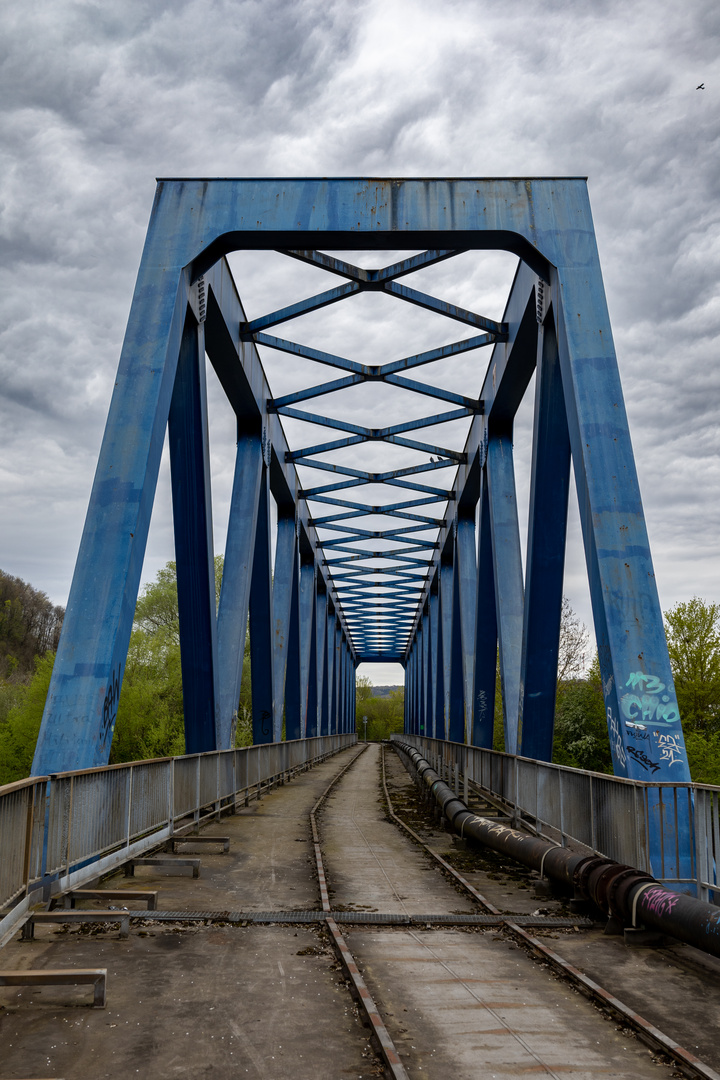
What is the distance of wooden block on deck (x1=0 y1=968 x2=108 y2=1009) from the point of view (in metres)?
4.47

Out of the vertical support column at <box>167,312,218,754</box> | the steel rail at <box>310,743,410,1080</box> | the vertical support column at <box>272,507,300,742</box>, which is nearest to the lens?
the steel rail at <box>310,743,410,1080</box>

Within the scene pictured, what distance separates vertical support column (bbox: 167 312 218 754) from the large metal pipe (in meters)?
6.08

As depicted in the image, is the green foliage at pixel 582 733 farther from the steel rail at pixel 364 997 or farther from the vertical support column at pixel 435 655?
the steel rail at pixel 364 997

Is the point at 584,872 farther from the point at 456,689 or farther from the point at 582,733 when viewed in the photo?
the point at 582,733

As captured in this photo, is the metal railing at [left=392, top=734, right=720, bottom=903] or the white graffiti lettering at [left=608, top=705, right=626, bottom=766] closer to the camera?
the metal railing at [left=392, top=734, right=720, bottom=903]

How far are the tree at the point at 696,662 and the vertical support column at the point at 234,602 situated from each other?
2015 centimetres

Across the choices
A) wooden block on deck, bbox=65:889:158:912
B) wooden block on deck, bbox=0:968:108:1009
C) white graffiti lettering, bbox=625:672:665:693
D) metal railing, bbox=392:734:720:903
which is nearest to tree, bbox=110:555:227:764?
metal railing, bbox=392:734:720:903

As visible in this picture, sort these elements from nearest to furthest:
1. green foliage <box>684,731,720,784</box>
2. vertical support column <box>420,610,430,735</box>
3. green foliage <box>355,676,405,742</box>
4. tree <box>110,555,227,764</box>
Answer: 1. green foliage <box>684,731,720,784</box>
2. tree <box>110,555,227,764</box>
3. vertical support column <box>420,610,430,735</box>
4. green foliage <box>355,676,405,742</box>

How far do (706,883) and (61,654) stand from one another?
6.75 metres

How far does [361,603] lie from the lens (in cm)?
5216

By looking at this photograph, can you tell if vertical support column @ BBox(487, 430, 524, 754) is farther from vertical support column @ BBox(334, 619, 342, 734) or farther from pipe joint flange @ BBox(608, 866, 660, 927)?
vertical support column @ BBox(334, 619, 342, 734)

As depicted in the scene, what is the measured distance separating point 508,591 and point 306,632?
19.2 metres

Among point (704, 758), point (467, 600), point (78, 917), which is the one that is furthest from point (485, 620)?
point (78, 917)

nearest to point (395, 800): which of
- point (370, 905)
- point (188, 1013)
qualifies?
point (370, 905)
